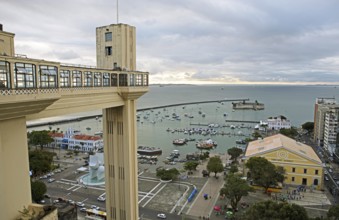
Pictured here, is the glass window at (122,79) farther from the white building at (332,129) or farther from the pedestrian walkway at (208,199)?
the white building at (332,129)

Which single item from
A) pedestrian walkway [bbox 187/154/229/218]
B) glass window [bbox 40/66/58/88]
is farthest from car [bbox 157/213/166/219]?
glass window [bbox 40/66/58/88]

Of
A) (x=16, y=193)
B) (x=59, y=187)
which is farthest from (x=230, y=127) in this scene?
(x=16, y=193)

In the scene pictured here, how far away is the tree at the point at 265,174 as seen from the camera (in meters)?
25.1

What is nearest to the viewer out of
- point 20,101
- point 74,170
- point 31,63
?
point 20,101

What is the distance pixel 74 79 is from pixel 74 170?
3023 cm

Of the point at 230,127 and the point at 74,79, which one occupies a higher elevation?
the point at 74,79

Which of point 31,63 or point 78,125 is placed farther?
point 78,125

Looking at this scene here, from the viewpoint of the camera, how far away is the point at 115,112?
11.7 m

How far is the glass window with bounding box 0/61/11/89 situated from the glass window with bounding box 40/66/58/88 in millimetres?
868

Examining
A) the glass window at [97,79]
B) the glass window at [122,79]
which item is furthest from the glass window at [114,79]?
the glass window at [97,79]

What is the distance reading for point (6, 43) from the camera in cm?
605

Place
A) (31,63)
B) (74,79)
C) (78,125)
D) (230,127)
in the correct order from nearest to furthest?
(31,63) < (74,79) < (230,127) < (78,125)

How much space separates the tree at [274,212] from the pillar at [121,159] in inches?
352

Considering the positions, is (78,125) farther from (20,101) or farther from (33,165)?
(20,101)
